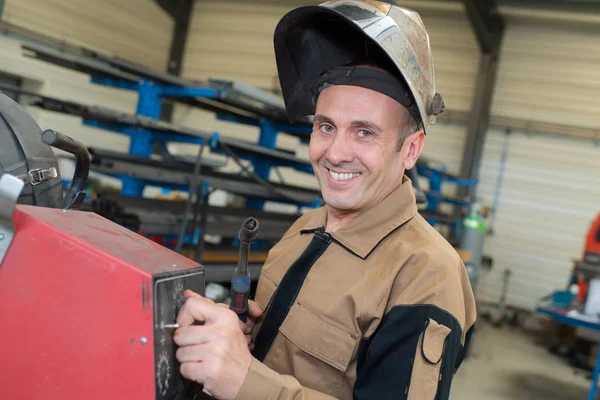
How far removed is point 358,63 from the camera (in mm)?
1000

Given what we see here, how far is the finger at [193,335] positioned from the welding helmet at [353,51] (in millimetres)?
526

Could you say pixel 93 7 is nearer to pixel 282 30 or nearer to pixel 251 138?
pixel 251 138

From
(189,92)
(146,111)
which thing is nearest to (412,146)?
(189,92)

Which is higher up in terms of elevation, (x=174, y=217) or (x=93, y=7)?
(x=93, y=7)

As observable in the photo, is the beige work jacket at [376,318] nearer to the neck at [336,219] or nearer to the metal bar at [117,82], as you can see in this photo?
the neck at [336,219]

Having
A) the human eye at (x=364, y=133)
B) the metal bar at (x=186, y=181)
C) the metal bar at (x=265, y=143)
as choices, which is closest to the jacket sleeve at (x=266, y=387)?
the human eye at (x=364, y=133)

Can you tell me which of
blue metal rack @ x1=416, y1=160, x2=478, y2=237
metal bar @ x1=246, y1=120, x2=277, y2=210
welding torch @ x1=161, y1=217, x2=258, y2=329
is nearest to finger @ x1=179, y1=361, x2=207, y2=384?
welding torch @ x1=161, y1=217, x2=258, y2=329

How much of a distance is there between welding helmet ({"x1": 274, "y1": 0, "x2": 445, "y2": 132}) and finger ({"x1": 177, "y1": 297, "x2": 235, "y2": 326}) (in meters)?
0.50

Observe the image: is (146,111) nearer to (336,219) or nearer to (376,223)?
Result: (336,219)

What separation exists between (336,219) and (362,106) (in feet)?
0.89

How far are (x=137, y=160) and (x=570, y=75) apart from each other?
18.1 feet

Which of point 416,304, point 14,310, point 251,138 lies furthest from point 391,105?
point 251,138

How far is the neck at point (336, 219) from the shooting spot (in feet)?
3.52

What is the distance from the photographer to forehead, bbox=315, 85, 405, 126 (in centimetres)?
95
